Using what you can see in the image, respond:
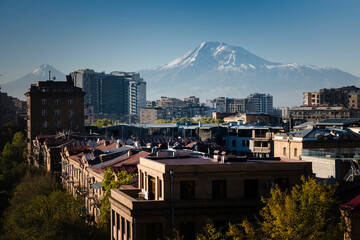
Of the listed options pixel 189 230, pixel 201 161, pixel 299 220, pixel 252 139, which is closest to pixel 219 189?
pixel 189 230

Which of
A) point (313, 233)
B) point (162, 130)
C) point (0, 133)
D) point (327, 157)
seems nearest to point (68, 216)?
point (327, 157)

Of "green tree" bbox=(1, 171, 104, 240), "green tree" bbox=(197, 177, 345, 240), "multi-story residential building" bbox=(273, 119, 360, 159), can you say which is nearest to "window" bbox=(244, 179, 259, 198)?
"green tree" bbox=(197, 177, 345, 240)

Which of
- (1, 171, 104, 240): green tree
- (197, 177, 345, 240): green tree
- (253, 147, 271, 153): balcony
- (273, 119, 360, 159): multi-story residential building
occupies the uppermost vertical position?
(273, 119, 360, 159): multi-story residential building

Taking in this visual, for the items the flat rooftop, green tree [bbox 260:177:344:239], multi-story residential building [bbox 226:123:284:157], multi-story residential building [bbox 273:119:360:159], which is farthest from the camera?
multi-story residential building [bbox 226:123:284:157]

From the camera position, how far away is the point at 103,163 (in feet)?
233

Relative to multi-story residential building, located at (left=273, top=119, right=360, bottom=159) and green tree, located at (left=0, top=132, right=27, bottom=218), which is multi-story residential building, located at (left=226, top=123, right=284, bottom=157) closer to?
green tree, located at (left=0, top=132, right=27, bottom=218)

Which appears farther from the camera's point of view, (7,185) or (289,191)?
(7,185)

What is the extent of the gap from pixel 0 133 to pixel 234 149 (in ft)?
252

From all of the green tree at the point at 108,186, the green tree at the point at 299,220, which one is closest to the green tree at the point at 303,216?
the green tree at the point at 299,220

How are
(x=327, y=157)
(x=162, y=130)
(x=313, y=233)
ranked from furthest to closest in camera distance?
(x=162, y=130), (x=327, y=157), (x=313, y=233)

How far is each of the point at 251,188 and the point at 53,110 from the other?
366 feet

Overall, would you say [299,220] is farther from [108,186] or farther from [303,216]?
[108,186]

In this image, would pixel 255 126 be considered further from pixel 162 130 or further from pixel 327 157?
pixel 327 157

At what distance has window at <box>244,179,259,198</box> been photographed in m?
40.0
